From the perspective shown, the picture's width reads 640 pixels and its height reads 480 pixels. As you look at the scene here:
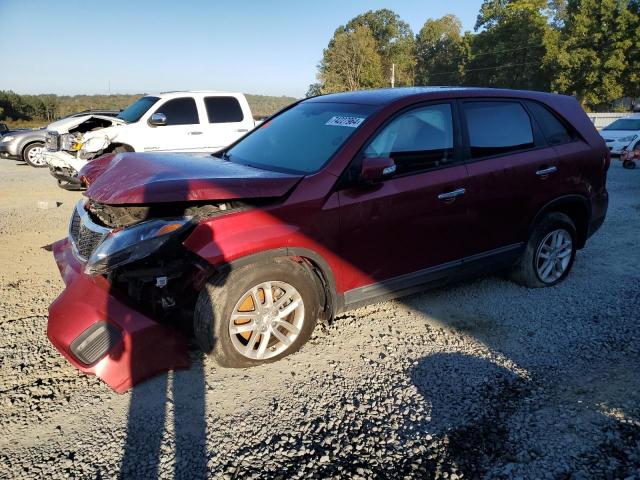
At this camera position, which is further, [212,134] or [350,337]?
[212,134]

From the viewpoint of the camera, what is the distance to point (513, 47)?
175 ft

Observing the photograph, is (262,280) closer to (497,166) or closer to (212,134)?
(497,166)

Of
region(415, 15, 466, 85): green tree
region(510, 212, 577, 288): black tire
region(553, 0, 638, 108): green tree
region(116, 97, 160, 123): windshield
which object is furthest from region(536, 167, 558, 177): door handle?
region(415, 15, 466, 85): green tree

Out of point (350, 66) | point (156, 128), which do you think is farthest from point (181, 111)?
point (350, 66)

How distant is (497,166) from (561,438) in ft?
7.27

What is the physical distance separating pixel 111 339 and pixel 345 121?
87.4 inches

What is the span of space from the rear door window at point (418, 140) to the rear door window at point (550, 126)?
3.66ft

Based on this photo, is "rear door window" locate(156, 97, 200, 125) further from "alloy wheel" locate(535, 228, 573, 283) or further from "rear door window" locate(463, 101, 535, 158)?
"alloy wheel" locate(535, 228, 573, 283)

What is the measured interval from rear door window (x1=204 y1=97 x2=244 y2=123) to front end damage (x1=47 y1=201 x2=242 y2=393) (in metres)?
7.78

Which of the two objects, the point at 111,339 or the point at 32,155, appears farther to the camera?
the point at 32,155

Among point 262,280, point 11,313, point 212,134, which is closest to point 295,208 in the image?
point 262,280

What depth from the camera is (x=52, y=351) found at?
3.42m

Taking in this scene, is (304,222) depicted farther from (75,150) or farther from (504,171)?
(75,150)

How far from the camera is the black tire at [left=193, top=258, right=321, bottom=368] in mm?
2934
